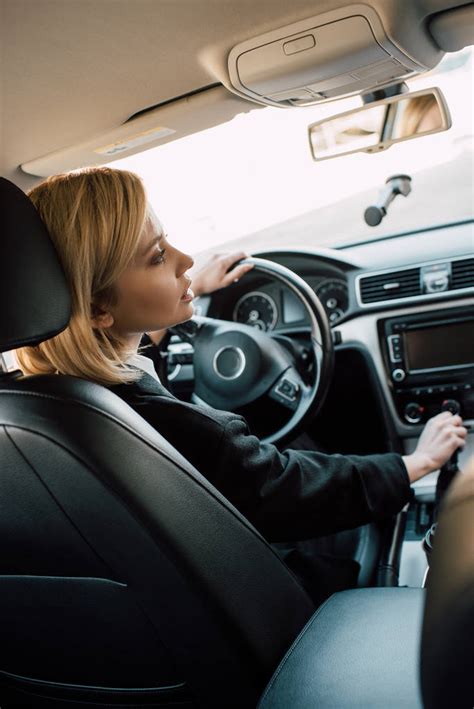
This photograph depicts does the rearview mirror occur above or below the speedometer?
above

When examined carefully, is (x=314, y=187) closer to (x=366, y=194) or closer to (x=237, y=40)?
(x=366, y=194)

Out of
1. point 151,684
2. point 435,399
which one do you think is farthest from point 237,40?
point 435,399

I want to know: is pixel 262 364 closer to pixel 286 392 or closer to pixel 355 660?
pixel 286 392

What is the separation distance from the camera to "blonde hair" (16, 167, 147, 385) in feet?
4.57

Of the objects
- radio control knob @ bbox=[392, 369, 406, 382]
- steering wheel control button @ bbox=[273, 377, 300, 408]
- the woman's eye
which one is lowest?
radio control knob @ bbox=[392, 369, 406, 382]

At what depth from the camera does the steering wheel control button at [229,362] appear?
7.46 feet

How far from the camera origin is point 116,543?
114cm

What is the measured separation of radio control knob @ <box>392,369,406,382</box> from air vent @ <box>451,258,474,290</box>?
332 millimetres

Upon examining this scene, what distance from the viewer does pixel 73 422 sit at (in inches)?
45.3

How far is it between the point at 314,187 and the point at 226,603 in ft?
12.8

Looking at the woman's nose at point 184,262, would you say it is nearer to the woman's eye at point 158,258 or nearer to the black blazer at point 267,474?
the woman's eye at point 158,258

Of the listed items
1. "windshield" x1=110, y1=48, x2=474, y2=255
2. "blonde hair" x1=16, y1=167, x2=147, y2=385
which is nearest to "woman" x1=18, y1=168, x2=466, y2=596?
"blonde hair" x1=16, y1=167, x2=147, y2=385

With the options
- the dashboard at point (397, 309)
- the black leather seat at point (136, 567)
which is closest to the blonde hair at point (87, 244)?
the black leather seat at point (136, 567)

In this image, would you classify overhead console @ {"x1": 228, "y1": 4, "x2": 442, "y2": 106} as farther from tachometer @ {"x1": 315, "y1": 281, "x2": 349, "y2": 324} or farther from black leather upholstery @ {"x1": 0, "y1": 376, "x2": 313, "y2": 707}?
tachometer @ {"x1": 315, "y1": 281, "x2": 349, "y2": 324}
